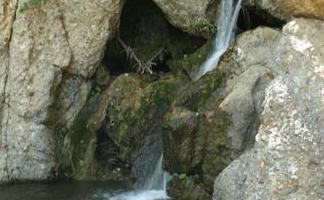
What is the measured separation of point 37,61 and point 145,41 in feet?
6.17

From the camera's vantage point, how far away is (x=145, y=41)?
1092cm

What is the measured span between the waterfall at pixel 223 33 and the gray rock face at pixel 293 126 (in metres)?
2.09

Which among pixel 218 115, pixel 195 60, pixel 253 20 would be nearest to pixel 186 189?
pixel 218 115

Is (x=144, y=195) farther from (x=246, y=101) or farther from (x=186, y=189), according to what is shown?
(x=246, y=101)

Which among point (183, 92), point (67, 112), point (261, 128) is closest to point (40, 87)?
point (67, 112)

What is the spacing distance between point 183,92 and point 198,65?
2.39ft

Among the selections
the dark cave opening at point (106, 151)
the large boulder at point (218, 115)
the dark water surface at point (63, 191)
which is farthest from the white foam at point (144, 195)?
the dark cave opening at point (106, 151)

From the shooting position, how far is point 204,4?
9.78 meters

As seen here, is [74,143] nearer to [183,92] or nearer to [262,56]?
[183,92]

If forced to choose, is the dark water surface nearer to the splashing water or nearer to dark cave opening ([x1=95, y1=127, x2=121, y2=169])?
the splashing water

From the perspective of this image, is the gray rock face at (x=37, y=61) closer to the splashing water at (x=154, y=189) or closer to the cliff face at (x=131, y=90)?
the cliff face at (x=131, y=90)

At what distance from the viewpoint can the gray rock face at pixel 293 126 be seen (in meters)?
6.59

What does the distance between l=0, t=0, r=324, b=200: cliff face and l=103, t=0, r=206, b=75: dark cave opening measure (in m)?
0.02

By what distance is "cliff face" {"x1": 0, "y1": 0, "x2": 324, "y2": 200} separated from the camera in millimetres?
8055
